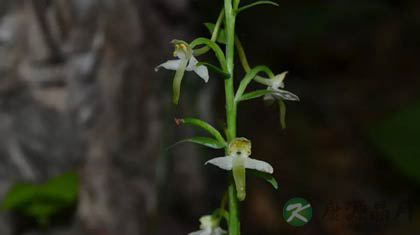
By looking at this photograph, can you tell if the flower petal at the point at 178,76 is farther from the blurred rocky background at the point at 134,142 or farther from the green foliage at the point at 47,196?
the green foliage at the point at 47,196

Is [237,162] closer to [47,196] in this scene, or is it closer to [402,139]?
[47,196]

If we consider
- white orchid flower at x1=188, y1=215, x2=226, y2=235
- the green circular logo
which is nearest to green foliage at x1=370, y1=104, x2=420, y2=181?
white orchid flower at x1=188, y1=215, x2=226, y2=235

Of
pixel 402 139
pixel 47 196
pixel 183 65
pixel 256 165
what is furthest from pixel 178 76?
pixel 402 139

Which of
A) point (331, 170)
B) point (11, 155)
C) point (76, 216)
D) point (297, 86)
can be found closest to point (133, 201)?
point (76, 216)

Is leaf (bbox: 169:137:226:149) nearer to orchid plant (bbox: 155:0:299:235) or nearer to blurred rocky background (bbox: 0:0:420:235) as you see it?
orchid plant (bbox: 155:0:299:235)

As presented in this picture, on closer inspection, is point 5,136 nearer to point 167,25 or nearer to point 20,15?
point 20,15

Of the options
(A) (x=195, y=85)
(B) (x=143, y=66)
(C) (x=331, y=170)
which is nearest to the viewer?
(B) (x=143, y=66)

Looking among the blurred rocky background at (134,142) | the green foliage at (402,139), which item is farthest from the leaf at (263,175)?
the green foliage at (402,139)
